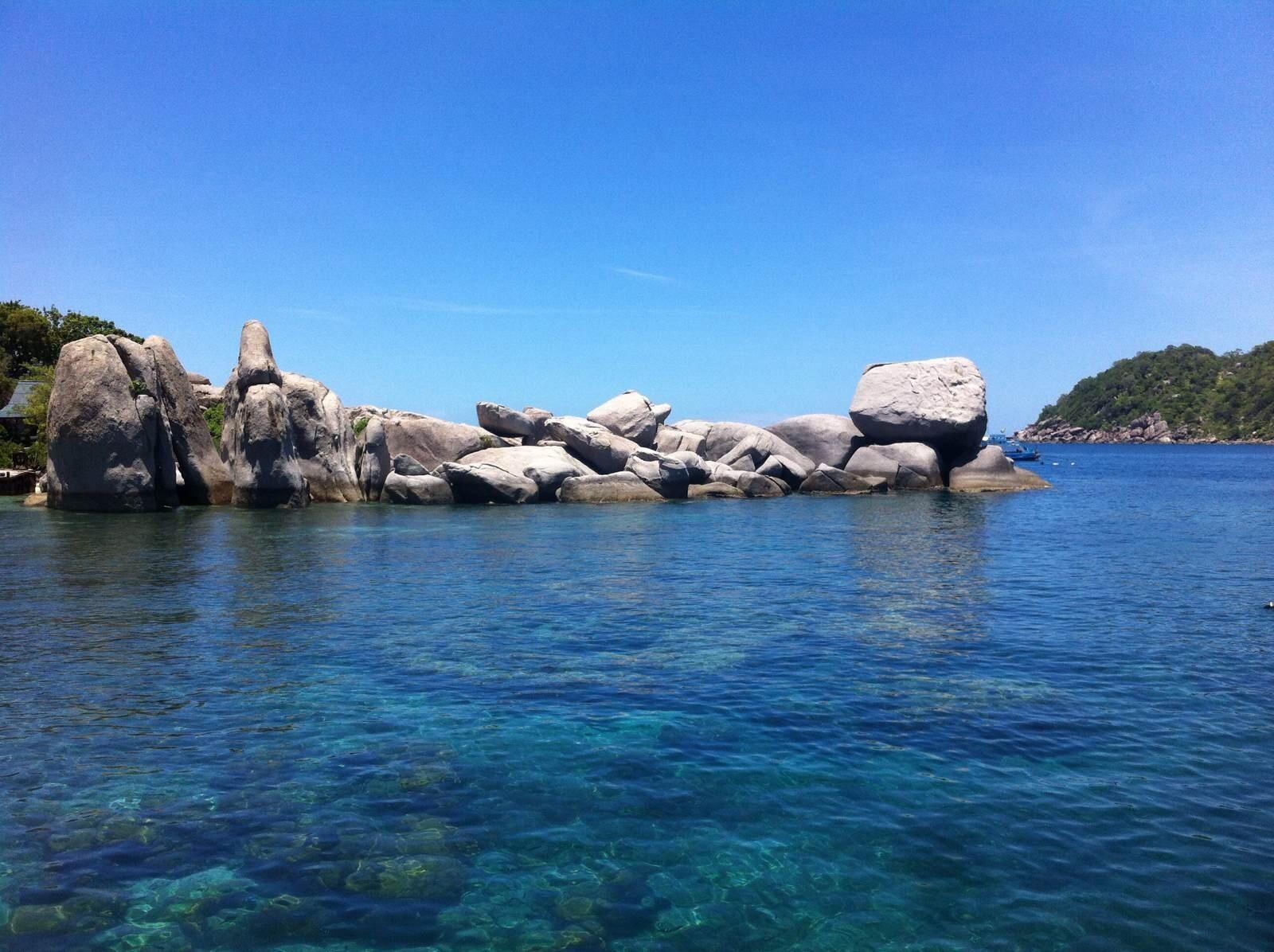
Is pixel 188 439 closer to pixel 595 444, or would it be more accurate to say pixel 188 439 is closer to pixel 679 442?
pixel 595 444

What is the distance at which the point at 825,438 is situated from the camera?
60656 millimetres

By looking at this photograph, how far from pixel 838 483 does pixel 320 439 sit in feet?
103

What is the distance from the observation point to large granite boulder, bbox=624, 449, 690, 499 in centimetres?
5062

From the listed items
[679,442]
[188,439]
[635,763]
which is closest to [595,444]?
[679,442]

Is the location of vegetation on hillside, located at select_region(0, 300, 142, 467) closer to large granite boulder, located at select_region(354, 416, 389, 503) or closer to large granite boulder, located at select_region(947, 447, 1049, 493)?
large granite boulder, located at select_region(354, 416, 389, 503)

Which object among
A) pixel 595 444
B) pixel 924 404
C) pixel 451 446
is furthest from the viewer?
pixel 924 404

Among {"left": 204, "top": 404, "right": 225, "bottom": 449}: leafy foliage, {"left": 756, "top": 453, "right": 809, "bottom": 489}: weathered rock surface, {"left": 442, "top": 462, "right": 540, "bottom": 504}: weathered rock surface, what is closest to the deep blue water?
{"left": 442, "top": 462, "right": 540, "bottom": 504}: weathered rock surface

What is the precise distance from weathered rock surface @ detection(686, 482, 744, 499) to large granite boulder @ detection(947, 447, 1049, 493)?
15475 millimetres

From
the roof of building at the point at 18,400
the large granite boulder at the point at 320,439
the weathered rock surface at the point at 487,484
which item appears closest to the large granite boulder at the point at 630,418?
the weathered rock surface at the point at 487,484

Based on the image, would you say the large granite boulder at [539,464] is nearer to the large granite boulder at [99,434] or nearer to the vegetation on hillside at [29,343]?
the large granite boulder at [99,434]

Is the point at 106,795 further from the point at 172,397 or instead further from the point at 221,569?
the point at 172,397

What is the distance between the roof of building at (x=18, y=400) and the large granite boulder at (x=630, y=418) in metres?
37.3

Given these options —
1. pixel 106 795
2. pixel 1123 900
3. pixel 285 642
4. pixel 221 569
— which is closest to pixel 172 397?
pixel 221 569

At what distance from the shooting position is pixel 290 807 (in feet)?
30.6
